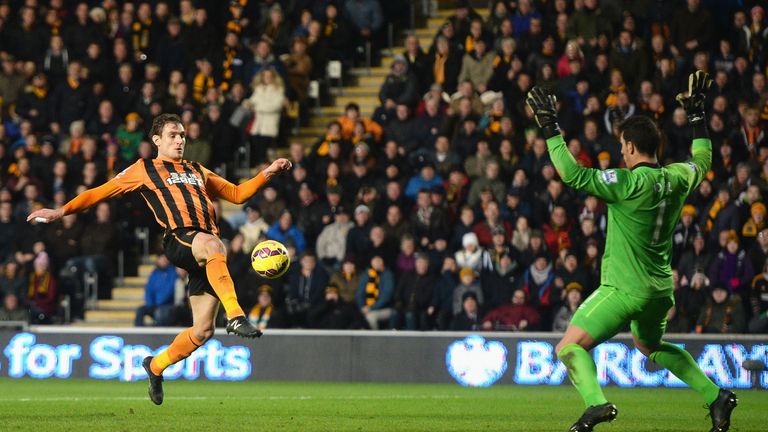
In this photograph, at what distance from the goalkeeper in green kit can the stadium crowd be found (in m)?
8.60

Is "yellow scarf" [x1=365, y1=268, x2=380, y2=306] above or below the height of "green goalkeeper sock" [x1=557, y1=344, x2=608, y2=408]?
above

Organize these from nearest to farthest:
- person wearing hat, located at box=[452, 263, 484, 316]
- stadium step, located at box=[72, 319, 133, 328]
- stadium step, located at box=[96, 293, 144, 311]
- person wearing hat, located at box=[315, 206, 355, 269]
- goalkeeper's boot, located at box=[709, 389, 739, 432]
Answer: goalkeeper's boot, located at box=[709, 389, 739, 432], person wearing hat, located at box=[452, 263, 484, 316], person wearing hat, located at box=[315, 206, 355, 269], stadium step, located at box=[72, 319, 133, 328], stadium step, located at box=[96, 293, 144, 311]

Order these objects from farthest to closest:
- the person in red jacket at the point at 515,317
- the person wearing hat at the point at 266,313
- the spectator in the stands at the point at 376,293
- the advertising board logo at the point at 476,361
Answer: the spectator in the stands at the point at 376,293
the person wearing hat at the point at 266,313
the person in red jacket at the point at 515,317
the advertising board logo at the point at 476,361

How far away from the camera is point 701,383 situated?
877cm

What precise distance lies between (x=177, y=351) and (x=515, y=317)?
25.1 ft

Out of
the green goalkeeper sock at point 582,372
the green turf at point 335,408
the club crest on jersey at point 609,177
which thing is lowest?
the green turf at point 335,408

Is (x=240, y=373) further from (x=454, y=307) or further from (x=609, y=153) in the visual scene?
(x=609, y=153)

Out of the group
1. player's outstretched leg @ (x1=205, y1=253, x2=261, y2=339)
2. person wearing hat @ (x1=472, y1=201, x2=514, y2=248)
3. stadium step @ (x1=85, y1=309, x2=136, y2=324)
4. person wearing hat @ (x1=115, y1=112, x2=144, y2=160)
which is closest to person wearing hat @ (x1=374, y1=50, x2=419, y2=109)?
person wearing hat @ (x1=472, y1=201, x2=514, y2=248)

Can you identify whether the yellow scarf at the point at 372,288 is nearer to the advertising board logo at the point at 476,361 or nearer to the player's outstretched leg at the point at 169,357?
the advertising board logo at the point at 476,361

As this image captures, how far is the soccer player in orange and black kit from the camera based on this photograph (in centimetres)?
1020

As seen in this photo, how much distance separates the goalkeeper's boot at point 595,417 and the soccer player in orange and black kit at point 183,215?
3.16m

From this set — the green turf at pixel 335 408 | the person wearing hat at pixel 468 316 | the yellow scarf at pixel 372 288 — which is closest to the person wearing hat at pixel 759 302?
the green turf at pixel 335 408

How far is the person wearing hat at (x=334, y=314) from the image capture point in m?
17.8

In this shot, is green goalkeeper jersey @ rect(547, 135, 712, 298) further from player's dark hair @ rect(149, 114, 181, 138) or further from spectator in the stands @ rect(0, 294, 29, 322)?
spectator in the stands @ rect(0, 294, 29, 322)
